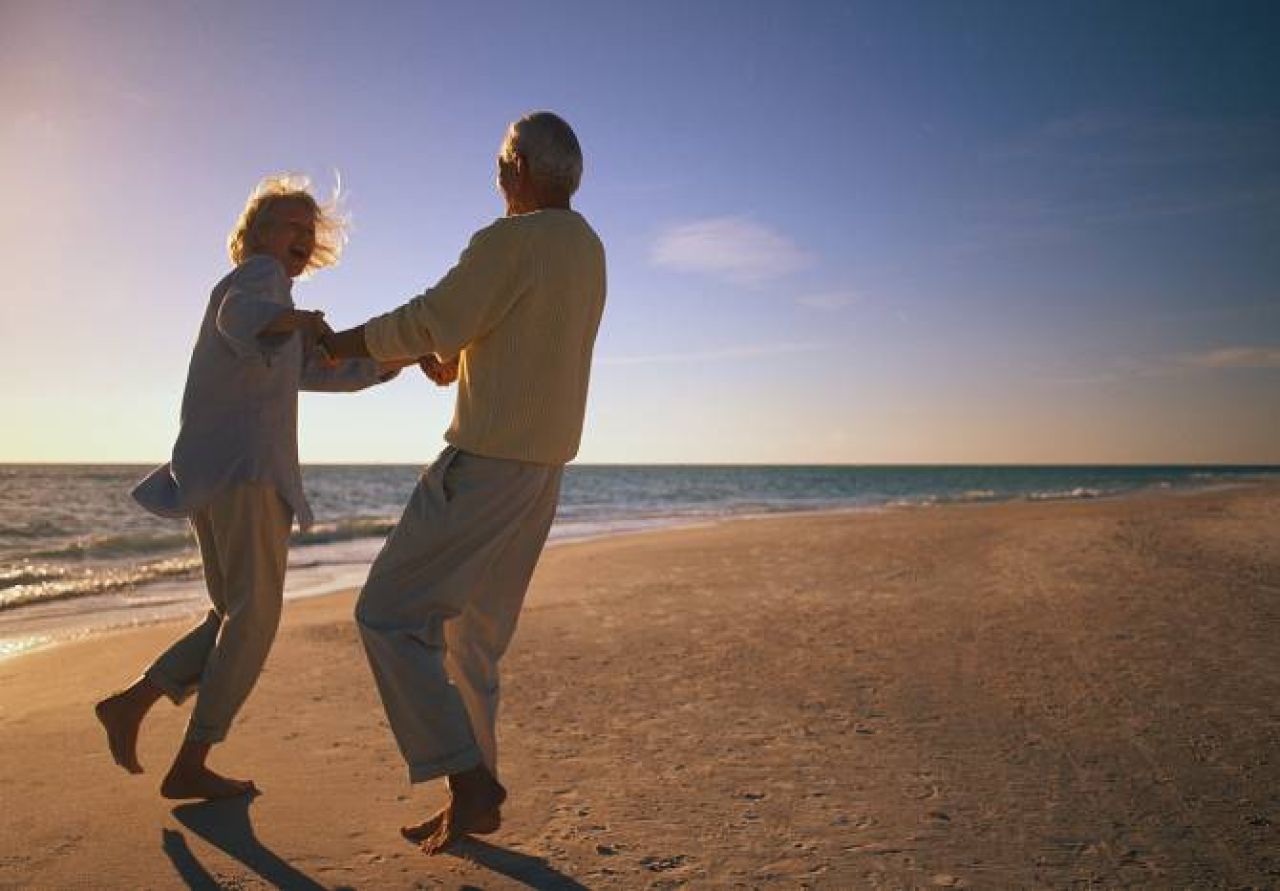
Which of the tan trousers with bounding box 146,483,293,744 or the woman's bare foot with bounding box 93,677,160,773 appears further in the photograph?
the woman's bare foot with bounding box 93,677,160,773

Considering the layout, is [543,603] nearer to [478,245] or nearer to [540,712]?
[540,712]

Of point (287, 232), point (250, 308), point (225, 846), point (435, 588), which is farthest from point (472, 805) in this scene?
point (287, 232)

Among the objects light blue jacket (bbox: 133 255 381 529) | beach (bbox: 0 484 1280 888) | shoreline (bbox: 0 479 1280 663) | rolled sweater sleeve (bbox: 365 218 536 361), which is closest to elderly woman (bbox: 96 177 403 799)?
light blue jacket (bbox: 133 255 381 529)

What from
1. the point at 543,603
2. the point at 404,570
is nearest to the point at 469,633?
the point at 404,570

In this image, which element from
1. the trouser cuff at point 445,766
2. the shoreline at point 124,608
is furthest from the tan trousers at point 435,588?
the shoreline at point 124,608

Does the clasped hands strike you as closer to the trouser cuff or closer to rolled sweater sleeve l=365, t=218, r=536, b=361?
rolled sweater sleeve l=365, t=218, r=536, b=361

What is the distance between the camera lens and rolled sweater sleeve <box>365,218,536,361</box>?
96.7 inches

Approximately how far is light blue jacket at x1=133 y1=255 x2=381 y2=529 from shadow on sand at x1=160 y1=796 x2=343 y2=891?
0.94m

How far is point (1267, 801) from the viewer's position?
2.96 meters

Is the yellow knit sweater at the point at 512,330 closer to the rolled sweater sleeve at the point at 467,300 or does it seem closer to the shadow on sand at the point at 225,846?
the rolled sweater sleeve at the point at 467,300

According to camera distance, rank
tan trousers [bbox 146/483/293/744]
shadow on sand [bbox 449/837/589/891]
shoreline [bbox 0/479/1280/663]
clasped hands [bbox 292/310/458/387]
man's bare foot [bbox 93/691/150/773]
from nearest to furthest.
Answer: shadow on sand [bbox 449/837/589/891], clasped hands [bbox 292/310/458/387], tan trousers [bbox 146/483/293/744], man's bare foot [bbox 93/691/150/773], shoreline [bbox 0/479/1280/663]

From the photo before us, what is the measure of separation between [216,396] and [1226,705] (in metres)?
4.26

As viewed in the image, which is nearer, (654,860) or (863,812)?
(654,860)

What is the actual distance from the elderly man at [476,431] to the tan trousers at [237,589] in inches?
23.8
